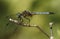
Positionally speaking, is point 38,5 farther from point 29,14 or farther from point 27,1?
point 29,14

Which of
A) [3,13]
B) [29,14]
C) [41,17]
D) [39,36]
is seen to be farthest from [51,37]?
[3,13]

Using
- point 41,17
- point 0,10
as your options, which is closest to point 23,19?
point 41,17

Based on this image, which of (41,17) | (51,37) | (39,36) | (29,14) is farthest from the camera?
(41,17)

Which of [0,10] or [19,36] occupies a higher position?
[0,10]

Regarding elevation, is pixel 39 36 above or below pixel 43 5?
below

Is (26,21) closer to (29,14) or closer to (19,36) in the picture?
(29,14)

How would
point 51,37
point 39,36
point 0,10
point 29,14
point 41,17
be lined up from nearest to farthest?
point 51,37, point 29,14, point 39,36, point 41,17, point 0,10

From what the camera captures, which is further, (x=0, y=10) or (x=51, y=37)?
(x=0, y=10)

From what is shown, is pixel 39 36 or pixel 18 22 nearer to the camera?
pixel 18 22

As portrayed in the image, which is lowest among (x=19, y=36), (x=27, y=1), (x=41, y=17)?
(x=19, y=36)
